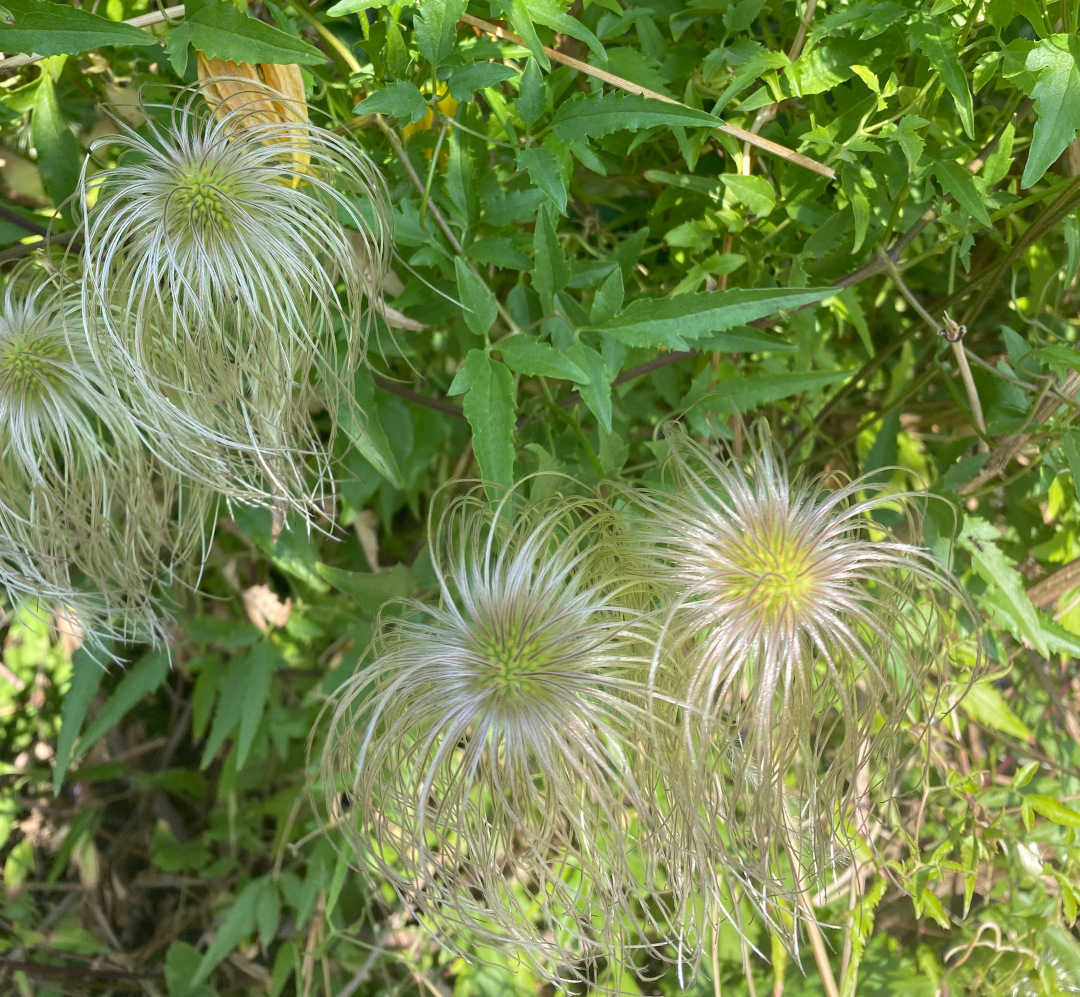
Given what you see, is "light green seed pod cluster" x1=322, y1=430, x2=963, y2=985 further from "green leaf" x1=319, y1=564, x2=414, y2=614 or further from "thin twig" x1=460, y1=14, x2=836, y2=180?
"thin twig" x1=460, y1=14, x2=836, y2=180

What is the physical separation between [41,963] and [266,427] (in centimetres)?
106

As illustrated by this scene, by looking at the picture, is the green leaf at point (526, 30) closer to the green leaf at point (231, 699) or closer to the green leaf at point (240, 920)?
the green leaf at point (231, 699)

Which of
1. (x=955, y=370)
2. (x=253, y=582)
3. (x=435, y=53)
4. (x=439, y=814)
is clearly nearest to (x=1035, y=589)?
(x=955, y=370)

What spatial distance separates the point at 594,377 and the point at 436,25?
26 centimetres

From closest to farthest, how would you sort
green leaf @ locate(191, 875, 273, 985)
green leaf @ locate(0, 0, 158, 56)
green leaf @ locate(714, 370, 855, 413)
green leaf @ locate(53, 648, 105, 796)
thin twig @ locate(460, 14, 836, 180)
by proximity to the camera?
green leaf @ locate(0, 0, 158, 56) < thin twig @ locate(460, 14, 836, 180) < green leaf @ locate(714, 370, 855, 413) < green leaf @ locate(53, 648, 105, 796) < green leaf @ locate(191, 875, 273, 985)

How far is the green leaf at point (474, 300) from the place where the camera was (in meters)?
0.66

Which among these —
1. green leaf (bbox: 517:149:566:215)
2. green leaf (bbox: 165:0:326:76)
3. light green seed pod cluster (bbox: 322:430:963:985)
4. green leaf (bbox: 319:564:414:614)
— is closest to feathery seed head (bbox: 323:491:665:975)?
light green seed pod cluster (bbox: 322:430:963:985)

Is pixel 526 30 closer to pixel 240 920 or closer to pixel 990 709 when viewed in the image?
pixel 990 709

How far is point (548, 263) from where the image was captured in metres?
0.69

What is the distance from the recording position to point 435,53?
60 cm

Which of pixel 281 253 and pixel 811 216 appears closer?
pixel 281 253

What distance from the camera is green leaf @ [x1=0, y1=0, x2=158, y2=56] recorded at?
0.57 meters

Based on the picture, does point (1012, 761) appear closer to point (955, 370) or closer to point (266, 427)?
point (955, 370)

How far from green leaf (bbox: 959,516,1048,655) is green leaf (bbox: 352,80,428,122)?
0.57 meters
